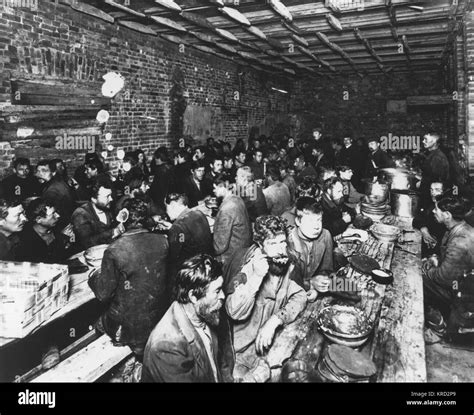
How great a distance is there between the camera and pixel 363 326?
7.66 ft

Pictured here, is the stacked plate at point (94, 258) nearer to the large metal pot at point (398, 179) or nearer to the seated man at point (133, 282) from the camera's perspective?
the seated man at point (133, 282)

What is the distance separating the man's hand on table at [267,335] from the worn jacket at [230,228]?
141cm

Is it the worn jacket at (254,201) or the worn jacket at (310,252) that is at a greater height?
the worn jacket at (254,201)

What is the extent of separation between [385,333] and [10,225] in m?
3.28

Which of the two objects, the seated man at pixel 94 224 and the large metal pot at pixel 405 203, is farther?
the large metal pot at pixel 405 203

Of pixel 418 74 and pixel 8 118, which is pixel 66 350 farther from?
pixel 418 74

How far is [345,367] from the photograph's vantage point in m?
1.98

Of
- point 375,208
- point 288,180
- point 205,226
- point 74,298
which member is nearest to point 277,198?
point 288,180

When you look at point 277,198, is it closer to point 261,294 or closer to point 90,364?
point 261,294

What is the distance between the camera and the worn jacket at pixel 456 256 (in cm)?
362

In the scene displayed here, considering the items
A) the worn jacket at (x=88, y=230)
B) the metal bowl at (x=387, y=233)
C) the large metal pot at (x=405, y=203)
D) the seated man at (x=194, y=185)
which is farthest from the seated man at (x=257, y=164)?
the worn jacket at (x=88, y=230)

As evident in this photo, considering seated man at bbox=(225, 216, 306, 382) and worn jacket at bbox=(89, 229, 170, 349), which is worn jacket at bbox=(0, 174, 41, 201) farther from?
seated man at bbox=(225, 216, 306, 382)

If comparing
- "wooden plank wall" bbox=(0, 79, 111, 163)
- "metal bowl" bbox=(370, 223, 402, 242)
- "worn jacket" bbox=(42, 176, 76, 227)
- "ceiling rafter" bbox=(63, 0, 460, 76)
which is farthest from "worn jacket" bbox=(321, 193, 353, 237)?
"wooden plank wall" bbox=(0, 79, 111, 163)
